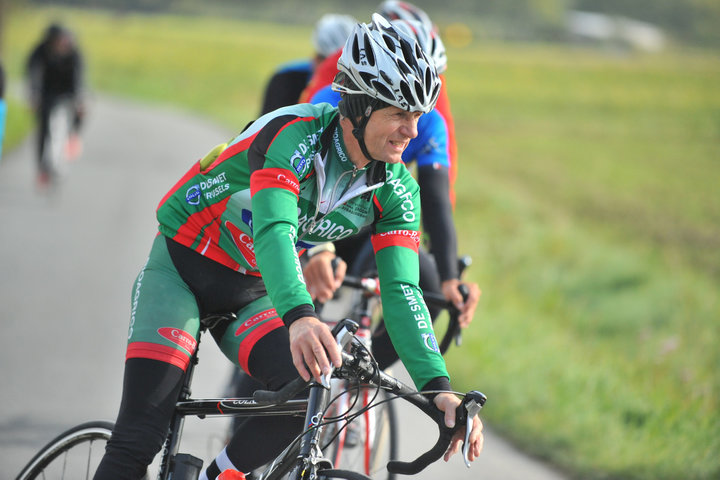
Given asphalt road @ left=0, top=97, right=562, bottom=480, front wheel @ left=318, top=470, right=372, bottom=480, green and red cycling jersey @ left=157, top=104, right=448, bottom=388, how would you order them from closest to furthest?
front wheel @ left=318, top=470, right=372, bottom=480, green and red cycling jersey @ left=157, top=104, right=448, bottom=388, asphalt road @ left=0, top=97, right=562, bottom=480

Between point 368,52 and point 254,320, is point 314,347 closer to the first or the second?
point 254,320

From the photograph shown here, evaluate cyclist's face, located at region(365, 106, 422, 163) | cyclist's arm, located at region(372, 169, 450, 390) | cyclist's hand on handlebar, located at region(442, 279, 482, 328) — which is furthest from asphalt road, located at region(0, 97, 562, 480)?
cyclist's face, located at region(365, 106, 422, 163)

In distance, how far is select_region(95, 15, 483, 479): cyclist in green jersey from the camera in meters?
2.86

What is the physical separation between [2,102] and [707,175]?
2285cm

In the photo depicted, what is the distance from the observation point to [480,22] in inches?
5320

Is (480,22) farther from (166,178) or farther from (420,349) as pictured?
(420,349)

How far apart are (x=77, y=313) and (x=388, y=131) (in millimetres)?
5377

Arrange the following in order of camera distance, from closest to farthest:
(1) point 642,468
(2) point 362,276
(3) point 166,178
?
(2) point 362,276 < (1) point 642,468 < (3) point 166,178

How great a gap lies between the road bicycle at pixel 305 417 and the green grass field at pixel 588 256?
10.2 ft

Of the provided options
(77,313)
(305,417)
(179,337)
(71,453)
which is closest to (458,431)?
(305,417)

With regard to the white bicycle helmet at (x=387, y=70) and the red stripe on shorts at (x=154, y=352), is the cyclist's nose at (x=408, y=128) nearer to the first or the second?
the white bicycle helmet at (x=387, y=70)

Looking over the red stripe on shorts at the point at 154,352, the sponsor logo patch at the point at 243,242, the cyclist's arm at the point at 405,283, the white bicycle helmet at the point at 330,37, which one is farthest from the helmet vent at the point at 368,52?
the white bicycle helmet at the point at 330,37

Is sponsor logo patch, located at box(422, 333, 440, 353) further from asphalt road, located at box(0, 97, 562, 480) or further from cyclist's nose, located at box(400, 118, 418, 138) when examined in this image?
asphalt road, located at box(0, 97, 562, 480)

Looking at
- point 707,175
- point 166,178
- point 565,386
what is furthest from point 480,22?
point 565,386
